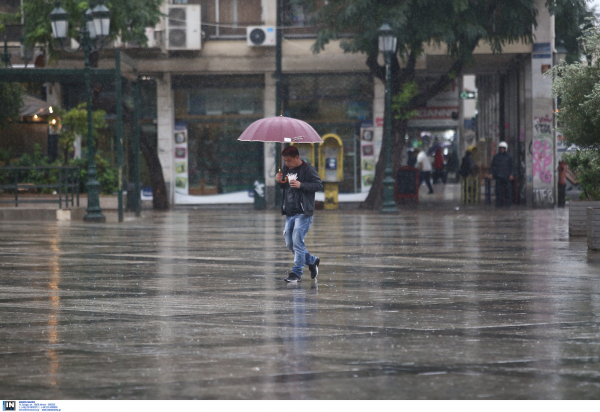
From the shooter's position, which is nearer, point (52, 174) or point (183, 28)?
point (52, 174)

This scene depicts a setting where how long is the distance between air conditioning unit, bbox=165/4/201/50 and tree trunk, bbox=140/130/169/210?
9.75 feet

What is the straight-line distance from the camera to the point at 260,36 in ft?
94.2

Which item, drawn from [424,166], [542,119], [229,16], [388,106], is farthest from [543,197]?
[229,16]

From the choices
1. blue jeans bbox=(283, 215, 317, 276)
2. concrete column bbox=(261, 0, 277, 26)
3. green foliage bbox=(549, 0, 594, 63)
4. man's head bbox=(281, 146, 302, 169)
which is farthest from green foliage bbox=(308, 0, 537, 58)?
blue jeans bbox=(283, 215, 317, 276)

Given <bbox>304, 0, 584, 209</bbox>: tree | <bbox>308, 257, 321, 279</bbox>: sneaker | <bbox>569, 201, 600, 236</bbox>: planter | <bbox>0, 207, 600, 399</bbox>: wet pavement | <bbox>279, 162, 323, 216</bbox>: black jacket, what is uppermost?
<bbox>304, 0, 584, 209</bbox>: tree

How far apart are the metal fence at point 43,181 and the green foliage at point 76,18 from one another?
3.33m

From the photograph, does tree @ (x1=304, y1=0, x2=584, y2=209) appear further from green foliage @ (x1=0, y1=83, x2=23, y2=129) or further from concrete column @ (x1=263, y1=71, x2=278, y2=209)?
green foliage @ (x1=0, y1=83, x2=23, y2=129)

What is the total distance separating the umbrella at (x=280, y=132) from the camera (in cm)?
1044

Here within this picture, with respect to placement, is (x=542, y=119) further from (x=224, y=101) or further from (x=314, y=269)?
(x=314, y=269)

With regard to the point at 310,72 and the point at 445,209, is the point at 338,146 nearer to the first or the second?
the point at 310,72

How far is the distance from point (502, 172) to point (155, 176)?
1036cm

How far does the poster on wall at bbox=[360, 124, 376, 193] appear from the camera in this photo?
29578 millimetres

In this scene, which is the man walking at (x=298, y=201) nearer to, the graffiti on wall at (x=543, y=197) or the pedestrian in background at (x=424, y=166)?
the graffiti on wall at (x=543, y=197)
